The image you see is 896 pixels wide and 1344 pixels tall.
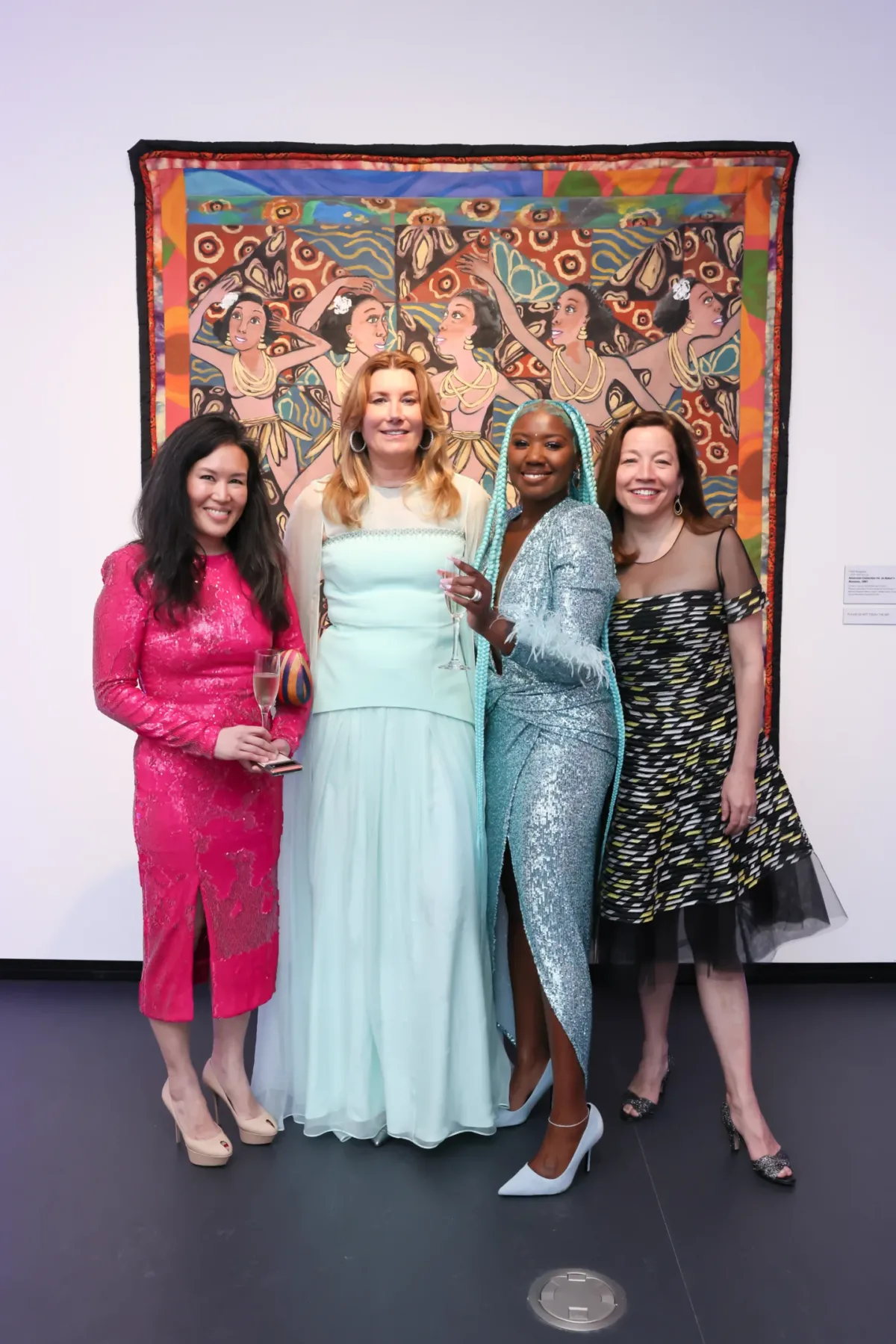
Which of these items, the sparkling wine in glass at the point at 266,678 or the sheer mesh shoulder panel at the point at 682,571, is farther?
the sheer mesh shoulder panel at the point at 682,571

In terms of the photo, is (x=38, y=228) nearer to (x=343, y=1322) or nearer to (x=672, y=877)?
(x=672, y=877)

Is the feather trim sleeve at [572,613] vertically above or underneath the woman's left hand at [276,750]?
above

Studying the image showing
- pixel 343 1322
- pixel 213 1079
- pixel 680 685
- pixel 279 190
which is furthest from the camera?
pixel 279 190

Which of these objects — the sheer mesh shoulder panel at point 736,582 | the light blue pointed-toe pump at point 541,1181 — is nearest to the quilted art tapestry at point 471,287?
the sheer mesh shoulder panel at point 736,582

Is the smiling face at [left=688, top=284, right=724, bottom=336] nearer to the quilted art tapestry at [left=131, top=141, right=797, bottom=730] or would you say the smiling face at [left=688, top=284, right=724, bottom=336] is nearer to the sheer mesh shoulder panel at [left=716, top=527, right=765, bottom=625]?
the quilted art tapestry at [left=131, top=141, right=797, bottom=730]

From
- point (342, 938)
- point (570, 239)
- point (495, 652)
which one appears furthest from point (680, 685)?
point (570, 239)

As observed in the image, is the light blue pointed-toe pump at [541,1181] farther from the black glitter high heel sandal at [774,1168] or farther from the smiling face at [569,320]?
the smiling face at [569,320]

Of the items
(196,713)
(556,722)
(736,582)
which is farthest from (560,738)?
(196,713)

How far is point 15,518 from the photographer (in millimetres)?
3637

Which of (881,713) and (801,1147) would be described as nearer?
(801,1147)

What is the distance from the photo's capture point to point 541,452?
2.37 meters

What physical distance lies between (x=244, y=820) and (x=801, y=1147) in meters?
1.61

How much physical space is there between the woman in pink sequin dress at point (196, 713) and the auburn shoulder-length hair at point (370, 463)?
22cm

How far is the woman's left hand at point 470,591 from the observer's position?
212 centimetres
